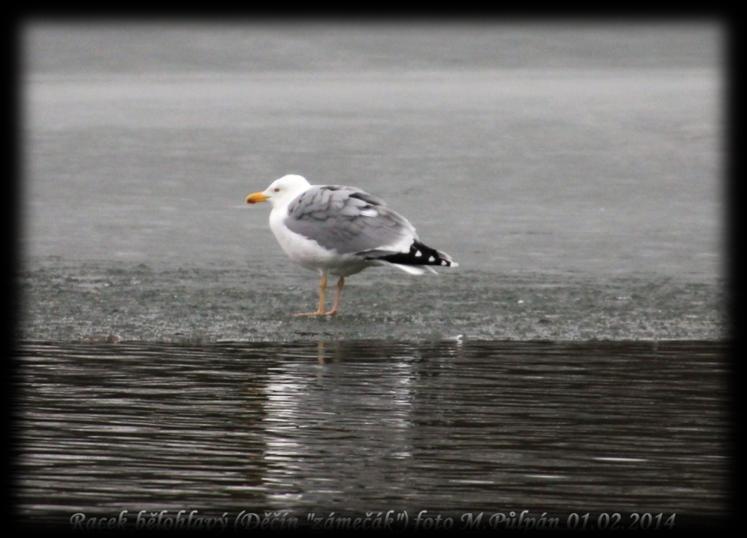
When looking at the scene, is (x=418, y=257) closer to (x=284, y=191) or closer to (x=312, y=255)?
(x=312, y=255)

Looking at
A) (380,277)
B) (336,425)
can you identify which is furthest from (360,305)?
(336,425)

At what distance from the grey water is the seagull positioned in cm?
32

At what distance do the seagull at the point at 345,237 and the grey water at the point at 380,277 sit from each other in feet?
1.05

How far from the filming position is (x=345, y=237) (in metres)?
10.0

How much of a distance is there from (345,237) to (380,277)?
A: 149 cm

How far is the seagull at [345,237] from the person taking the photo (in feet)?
32.6

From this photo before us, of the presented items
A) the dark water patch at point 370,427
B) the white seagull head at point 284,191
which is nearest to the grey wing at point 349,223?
the white seagull head at point 284,191

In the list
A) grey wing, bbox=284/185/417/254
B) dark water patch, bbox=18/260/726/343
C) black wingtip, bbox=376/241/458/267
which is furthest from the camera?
grey wing, bbox=284/185/417/254

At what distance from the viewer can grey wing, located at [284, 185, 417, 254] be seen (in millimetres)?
9992

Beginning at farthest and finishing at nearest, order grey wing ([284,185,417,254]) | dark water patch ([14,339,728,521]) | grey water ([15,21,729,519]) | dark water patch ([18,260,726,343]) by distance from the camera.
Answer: grey wing ([284,185,417,254])
dark water patch ([18,260,726,343])
grey water ([15,21,729,519])
dark water patch ([14,339,728,521])

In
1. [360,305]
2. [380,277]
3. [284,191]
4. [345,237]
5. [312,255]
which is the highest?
[284,191]

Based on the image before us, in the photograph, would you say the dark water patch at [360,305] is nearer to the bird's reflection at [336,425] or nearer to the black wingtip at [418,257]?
the black wingtip at [418,257]

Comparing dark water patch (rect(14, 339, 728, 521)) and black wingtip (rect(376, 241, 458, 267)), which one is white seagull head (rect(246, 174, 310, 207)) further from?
dark water patch (rect(14, 339, 728, 521))

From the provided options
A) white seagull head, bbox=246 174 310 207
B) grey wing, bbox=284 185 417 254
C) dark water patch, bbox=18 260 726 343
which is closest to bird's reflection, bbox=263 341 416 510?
dark water patch, bbox=18 260 726 343
